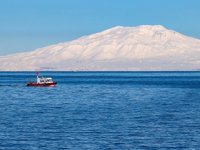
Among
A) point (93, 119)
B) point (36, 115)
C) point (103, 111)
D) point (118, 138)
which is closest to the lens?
point (118, 138)

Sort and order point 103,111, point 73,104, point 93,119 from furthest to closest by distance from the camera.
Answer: point 73,104 → point 103,111 → point 93,119

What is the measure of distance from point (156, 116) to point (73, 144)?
928 inches

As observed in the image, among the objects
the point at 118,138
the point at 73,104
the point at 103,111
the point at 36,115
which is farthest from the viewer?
the point at 73,104

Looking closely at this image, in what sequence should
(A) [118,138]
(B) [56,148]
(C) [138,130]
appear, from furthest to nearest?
(C) [138,130] → (A) [118,138] → (B) [56,148]

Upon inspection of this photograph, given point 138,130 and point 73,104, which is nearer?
point 138,130

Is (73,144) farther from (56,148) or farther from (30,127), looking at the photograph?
(30,127)

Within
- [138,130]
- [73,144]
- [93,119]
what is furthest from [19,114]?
[73,144]

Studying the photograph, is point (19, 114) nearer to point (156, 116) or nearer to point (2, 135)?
point (156, 116)

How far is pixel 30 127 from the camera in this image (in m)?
63.2

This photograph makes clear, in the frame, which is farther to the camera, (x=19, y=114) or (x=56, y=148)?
(x=19, y=114)

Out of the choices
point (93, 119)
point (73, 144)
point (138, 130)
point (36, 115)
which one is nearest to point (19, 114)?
point (36, 115)

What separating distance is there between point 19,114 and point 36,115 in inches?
80.6

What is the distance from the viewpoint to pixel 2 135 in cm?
5725

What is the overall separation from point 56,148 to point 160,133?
10527 millimetres
